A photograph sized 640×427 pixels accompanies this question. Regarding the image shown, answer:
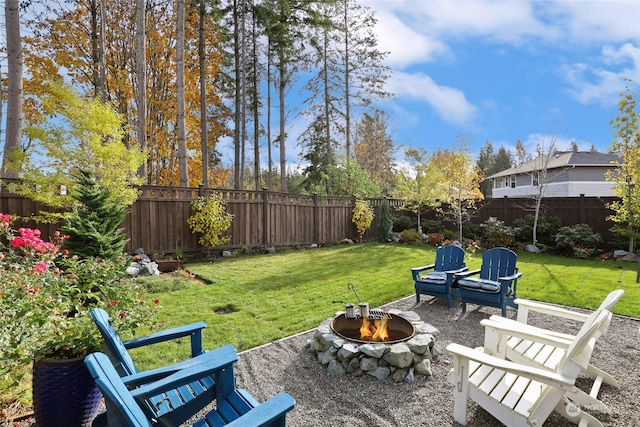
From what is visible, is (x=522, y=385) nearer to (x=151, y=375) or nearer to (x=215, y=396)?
(x=215, y=396)

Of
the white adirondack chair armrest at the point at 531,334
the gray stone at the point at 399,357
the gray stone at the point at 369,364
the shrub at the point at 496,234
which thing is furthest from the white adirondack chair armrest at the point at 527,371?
the shrub at the point at 496,234

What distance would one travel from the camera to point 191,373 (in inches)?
65.0

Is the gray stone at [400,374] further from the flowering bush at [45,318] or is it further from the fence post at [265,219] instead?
the fence post at [265,219]

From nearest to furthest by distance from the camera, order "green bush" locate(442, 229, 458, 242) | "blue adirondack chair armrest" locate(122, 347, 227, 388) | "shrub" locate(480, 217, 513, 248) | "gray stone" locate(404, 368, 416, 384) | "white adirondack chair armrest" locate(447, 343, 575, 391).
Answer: "blue adirondack chair armrest" locate(122, 347, 227, 388), "white adirondack chair armrest" locate(447, 343, 575, 391), "gray stone" locate(404, 368, 416, 384), "shrub" locate(480, 217, 513, 248), "green bush" locate(442, 229, 458, 242)

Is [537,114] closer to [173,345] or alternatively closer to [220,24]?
[220,24]

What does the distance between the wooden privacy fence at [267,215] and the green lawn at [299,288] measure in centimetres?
104

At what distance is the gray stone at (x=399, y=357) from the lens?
2.94 meters

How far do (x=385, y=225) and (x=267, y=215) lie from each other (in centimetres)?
487

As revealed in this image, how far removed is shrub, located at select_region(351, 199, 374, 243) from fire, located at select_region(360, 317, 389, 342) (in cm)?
924

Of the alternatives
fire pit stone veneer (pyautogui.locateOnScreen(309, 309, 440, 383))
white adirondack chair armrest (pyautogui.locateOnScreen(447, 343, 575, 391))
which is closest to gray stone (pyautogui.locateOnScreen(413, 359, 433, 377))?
fire pit stone veneer (pyautogui.locateOnScreen(309, 309, 440, 383))

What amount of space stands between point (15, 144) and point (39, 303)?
5.66 meters

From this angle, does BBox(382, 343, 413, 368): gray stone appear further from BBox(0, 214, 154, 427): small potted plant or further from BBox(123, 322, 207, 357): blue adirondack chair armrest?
BBox(0, 214, 154, 427): small potted plant

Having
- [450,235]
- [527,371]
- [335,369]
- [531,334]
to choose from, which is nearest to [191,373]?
[335,369]

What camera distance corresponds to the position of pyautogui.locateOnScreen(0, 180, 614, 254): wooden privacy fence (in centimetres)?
787
